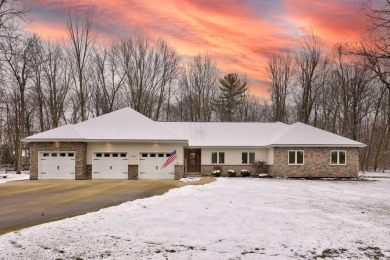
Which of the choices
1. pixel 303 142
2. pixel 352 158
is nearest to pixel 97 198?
pixel 303 142

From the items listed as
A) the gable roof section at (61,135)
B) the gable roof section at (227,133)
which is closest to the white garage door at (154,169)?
the gable roof section at (61,135)

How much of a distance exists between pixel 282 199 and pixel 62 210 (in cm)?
977

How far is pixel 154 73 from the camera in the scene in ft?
163

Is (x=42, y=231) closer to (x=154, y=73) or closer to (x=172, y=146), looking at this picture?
(x=172, y=146)

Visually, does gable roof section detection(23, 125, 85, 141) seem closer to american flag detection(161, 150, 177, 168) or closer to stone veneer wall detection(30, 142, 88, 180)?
stone veneer wall detection(30, 142, 88, 180)

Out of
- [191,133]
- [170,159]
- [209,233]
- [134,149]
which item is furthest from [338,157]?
[209,233]

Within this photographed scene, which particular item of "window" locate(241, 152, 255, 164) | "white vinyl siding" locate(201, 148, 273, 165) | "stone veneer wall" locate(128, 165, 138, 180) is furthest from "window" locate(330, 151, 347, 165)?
"stone veneer wall" locate(128, 165, 138, 180)

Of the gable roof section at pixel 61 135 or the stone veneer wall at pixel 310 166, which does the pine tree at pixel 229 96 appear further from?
the gable roof section at pixel 61 135

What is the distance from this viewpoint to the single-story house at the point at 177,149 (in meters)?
28.8

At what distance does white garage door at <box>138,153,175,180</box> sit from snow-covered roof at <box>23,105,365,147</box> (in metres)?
1.71

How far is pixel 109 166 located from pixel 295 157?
54.1 feet

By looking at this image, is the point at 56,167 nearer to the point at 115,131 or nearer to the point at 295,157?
the point at 115,131

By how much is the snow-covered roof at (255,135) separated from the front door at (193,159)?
3.85 feet

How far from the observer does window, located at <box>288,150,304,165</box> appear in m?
33.0
